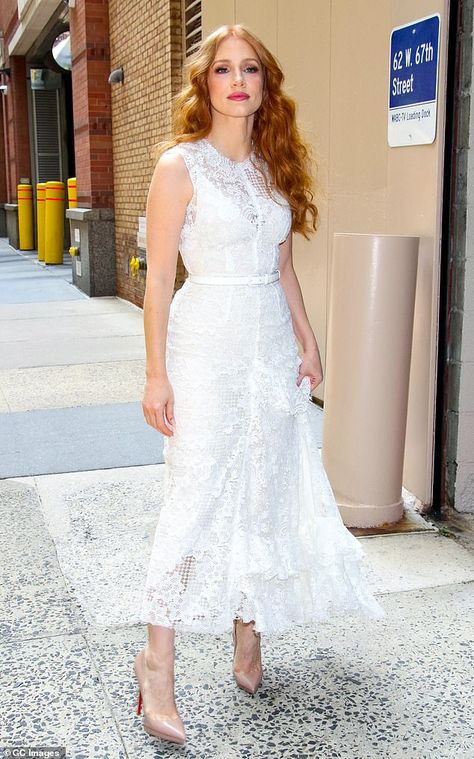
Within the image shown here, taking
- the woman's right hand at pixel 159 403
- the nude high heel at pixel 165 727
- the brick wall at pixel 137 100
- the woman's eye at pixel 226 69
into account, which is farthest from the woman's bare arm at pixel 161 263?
the brick wall at pixel 137 100

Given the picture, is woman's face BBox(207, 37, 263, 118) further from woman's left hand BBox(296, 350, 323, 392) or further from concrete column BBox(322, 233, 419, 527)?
concrete column BBox(322, 233, 419, 527)

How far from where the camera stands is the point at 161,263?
2492 mm

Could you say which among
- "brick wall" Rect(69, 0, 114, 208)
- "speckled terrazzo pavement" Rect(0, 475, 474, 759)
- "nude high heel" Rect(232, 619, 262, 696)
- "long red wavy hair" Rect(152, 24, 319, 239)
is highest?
"brick wall" Rect(69, 0, 114, 208)

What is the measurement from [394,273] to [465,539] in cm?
125

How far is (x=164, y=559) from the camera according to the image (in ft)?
8.30

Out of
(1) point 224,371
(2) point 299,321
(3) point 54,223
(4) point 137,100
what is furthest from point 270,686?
(3) point 54,223

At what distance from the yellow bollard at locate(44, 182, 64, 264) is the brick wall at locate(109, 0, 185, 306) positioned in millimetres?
5371

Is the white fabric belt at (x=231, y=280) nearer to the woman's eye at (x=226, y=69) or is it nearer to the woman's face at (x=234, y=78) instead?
the woman's face at (x=234, y=78)

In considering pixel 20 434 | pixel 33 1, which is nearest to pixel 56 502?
pixel 20 434

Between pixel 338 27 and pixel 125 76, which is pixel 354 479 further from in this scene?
pixel 125 76

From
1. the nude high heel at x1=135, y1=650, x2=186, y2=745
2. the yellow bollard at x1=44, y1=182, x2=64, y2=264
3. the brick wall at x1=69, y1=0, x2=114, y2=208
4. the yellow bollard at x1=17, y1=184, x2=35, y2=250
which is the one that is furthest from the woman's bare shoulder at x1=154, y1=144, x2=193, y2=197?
the yellow bollard at x1=17, y1=184, x2=35, y2=250

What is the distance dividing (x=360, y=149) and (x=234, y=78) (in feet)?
10.5

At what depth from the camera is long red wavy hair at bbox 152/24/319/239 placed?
257 centimetres

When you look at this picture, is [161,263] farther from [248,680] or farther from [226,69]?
[248,680]
